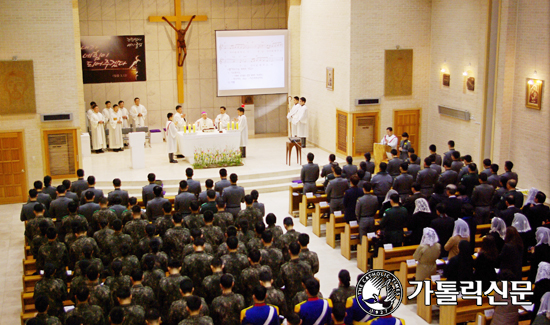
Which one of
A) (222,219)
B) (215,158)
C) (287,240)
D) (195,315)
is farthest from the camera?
(215,158)

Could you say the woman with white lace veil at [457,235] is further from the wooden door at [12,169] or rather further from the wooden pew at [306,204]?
the wooden door at [12,169]

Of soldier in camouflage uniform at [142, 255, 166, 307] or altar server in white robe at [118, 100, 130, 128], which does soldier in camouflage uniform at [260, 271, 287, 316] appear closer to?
soldier in camouflage uniform at [142, 255, 166, 307]

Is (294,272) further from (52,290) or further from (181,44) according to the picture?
(181,44)

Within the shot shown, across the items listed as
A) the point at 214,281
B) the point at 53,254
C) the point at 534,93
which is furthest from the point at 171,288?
A: the point at 534,93

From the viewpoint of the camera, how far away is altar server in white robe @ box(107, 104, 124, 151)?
2012 cm

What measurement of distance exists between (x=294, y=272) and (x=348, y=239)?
4003 millimetres

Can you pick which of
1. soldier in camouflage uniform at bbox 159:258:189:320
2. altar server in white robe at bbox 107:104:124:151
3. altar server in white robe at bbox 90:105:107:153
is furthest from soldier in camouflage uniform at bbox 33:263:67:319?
altar server in white robe at bbox 107:104:124:151

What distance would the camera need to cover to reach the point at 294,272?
26.6 ft

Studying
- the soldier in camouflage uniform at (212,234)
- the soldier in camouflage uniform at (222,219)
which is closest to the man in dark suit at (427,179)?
the soldier in camouflage uniform at (222,219)

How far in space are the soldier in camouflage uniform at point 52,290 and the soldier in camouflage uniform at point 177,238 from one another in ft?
6.24

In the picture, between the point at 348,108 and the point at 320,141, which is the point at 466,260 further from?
the point at 320,141

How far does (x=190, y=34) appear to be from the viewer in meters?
22.0

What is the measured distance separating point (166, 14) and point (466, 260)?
1610 cm

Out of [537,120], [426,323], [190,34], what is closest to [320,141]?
[190,34]
